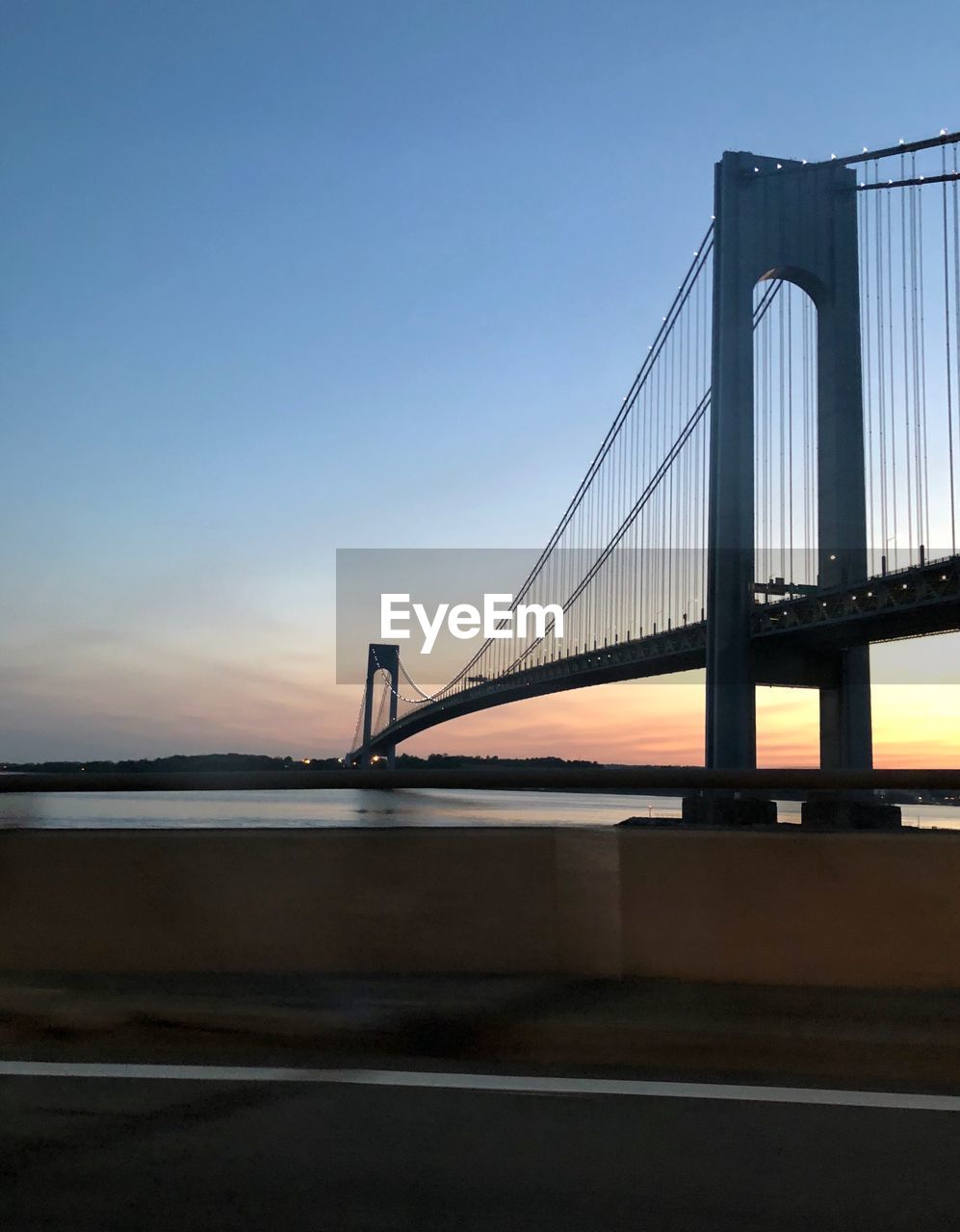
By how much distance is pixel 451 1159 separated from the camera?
323cm

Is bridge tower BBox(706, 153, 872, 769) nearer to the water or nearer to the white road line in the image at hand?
the water

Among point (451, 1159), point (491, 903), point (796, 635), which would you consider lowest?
point (451, 1159)

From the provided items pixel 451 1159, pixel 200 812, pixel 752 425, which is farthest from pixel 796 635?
pixel 451 1159

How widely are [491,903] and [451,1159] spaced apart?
1542 millimetres

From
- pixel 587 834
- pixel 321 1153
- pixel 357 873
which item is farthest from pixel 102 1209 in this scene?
pixel 587 834

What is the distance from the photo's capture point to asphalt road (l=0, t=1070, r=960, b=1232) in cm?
291

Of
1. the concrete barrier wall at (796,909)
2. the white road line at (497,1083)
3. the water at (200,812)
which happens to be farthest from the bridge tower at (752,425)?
the white road line at (497,1083)

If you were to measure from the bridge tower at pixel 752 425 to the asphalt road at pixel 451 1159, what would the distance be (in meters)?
29.6

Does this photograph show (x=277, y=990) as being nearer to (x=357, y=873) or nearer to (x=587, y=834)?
(x=357, y=873)

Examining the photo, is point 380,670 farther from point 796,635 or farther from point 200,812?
point 200,812

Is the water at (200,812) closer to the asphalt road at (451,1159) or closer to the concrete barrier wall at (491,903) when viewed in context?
the concrete barrier wall at (491,903)

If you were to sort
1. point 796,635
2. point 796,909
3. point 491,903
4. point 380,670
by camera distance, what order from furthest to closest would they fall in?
point 380,670
point 796,635
point 491,903
point 796,909

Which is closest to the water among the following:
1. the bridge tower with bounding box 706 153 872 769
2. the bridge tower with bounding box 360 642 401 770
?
the bridge tower with bounding box 706 153 872 769

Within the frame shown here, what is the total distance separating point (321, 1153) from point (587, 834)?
1795mm
